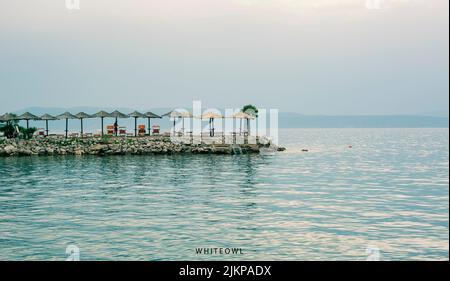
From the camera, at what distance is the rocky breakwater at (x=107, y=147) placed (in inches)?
2055

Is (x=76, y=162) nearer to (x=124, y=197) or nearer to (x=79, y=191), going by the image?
(x=79, y=191)

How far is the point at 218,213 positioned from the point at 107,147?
114 ft

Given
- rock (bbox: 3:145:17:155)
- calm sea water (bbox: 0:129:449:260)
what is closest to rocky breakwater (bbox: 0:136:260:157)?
A: rock (bbox: 3:145:17:155)

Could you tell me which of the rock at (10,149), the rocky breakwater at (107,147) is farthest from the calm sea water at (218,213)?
the rocky breakwater at (107,147)

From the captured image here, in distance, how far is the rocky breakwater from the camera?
52188 millimetres

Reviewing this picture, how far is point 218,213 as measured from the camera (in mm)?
20688

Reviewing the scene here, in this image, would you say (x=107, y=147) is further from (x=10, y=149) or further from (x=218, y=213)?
(x=218, y=213)

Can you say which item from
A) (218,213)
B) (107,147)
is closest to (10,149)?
(107,147)

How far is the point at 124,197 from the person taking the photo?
25359mm

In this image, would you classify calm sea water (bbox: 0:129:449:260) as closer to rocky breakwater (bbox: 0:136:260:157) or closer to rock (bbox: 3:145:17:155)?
rock (bbox: 3:145:17:155)

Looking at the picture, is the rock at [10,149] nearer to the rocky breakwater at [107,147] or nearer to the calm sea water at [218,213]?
the rocky breakwater at [107,147]
